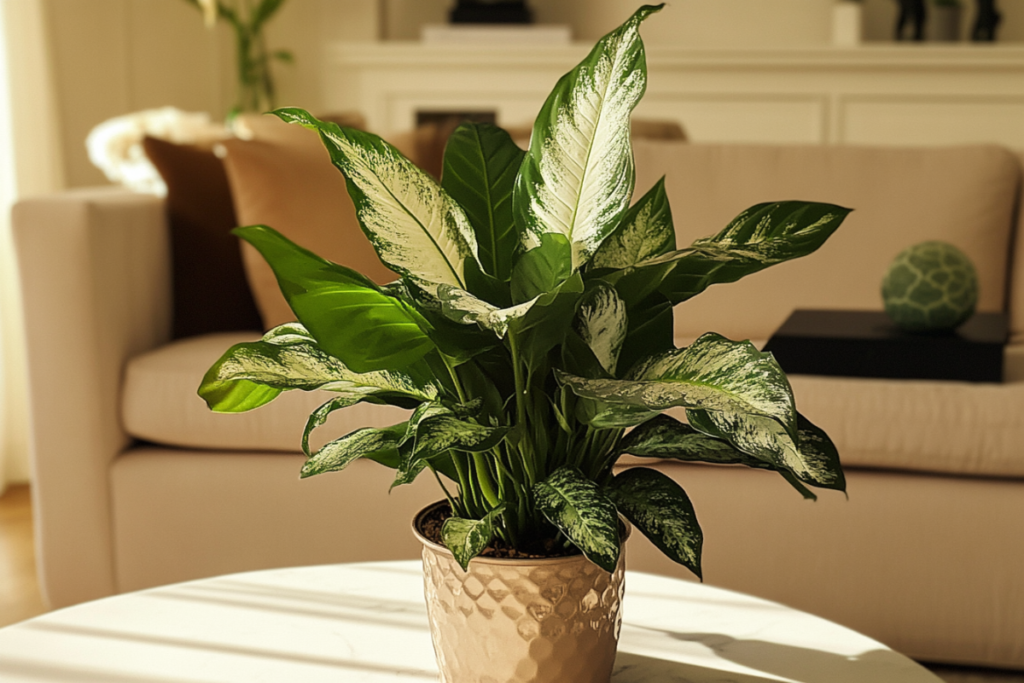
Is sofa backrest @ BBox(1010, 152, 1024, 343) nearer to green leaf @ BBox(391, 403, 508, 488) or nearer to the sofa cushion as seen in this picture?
the sofa cushion

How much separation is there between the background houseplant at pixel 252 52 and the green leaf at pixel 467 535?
3039 millimetres

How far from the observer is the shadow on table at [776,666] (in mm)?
702

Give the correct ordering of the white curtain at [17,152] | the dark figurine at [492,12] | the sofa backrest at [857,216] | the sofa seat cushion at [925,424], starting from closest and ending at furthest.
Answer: the sofa seat cushion at [925,424]
the sofa backrest at [857,216]
the white curtain at [17,152]
the dark figurine at [492,12]

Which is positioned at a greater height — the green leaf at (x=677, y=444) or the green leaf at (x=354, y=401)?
the green leaf at (x=354, y=401)

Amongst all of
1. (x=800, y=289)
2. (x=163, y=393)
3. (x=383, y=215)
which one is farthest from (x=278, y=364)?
(x=800, y=289)

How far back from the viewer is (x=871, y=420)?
1438mm

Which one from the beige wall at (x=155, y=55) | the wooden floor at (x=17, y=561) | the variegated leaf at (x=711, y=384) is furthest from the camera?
the beige wall at (x=155, y=55)

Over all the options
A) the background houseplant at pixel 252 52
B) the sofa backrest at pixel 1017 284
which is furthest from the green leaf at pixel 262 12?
the sofa backrest at pixel 1017 284

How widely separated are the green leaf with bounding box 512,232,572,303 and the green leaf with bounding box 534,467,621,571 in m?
0.10

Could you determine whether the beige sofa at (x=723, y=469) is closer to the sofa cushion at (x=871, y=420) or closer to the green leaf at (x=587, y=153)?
the sofa cushion at (x=871, y=420)

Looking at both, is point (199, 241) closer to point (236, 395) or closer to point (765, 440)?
point (236, 395)

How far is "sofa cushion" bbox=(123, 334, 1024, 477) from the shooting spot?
141cm

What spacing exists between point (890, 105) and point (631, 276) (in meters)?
3.50

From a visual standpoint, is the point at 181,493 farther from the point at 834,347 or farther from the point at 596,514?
the point at 596,514
